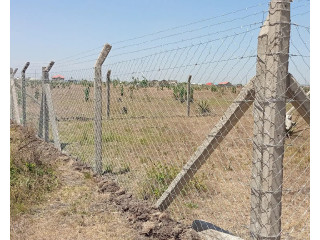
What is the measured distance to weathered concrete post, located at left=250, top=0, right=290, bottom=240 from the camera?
236 centimetres

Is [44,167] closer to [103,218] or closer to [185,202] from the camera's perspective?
[103,218]

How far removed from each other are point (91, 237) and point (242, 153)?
16.2 ft

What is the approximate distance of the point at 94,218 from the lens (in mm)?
4262

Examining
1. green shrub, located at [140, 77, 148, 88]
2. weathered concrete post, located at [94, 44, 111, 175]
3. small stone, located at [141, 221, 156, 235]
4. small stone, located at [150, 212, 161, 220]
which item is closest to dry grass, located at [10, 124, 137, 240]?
small stone, located at [141, 221, 156, 235]

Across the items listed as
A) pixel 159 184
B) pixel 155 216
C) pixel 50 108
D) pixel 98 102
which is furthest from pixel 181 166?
pixel 50 108

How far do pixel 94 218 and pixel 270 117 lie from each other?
9.01 feet

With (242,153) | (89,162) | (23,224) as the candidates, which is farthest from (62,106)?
Result: (23,224)

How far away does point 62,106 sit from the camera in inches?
376

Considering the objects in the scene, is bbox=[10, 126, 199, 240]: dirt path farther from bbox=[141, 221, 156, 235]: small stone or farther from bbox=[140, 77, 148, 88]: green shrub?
bbox=[140, 77, 148, 88]: green shrub

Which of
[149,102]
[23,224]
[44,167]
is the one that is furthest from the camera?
[44,167]

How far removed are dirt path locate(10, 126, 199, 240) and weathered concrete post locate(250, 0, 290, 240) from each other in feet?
3.66

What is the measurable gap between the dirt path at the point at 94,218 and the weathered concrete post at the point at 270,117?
3.66 ft

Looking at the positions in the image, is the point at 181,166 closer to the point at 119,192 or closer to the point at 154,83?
the point at 119,192

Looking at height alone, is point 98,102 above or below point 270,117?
above
